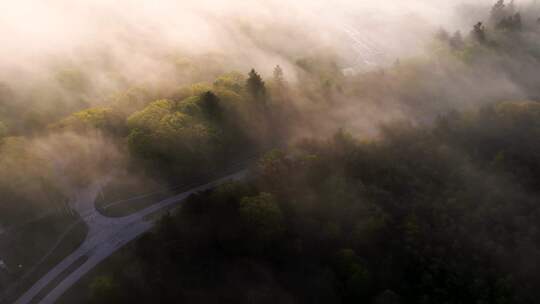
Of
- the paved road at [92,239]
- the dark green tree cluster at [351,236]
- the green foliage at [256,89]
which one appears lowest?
the dark green tree cluster at [351,236]

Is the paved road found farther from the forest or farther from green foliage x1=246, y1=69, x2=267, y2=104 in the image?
green foliage x1=246, y1=69, x2=267, y2=104

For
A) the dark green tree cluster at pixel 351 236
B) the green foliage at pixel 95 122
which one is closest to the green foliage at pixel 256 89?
the dark green tree cluster at pixel 351 236

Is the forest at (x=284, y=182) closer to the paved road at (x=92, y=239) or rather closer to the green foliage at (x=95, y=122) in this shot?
the green foliage at (x=95, y=122)

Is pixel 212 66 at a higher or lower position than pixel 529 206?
higher

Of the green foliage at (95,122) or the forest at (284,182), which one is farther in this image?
the green foliage at (95,122)

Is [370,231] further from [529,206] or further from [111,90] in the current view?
[111,90]

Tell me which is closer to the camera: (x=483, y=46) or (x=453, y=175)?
(x=453, y=175)

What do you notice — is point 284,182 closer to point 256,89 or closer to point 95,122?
point 256,89

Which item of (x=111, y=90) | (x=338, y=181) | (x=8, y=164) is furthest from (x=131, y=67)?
(x=338, y=181)
